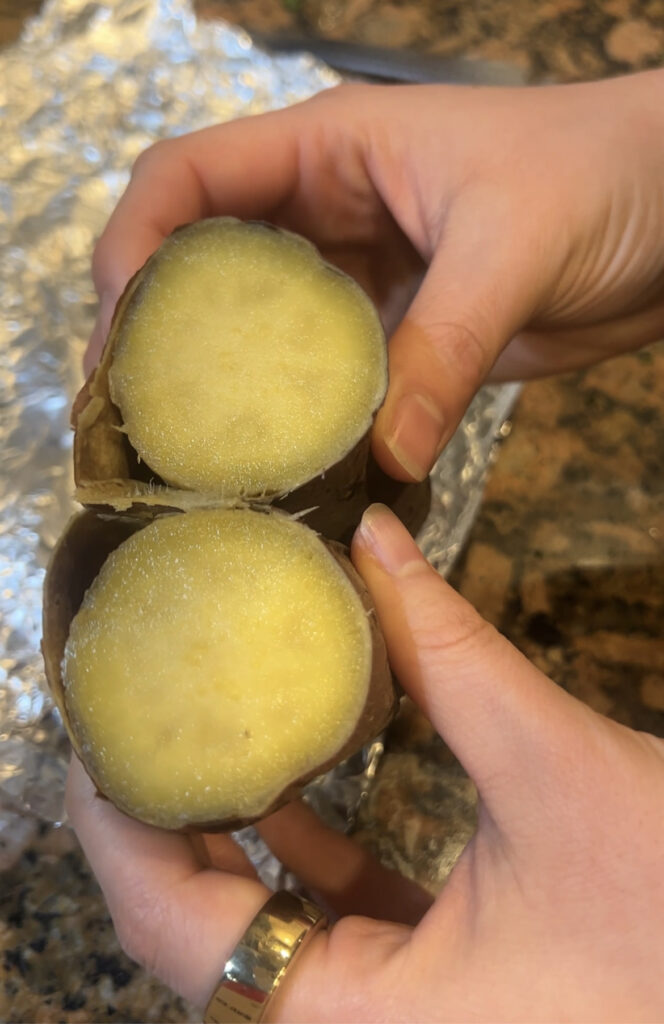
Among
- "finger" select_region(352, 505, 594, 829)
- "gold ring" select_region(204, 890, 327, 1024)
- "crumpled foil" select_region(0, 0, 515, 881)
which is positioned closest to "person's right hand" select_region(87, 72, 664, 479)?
"finger" select_region(352, 505, 594, 829)

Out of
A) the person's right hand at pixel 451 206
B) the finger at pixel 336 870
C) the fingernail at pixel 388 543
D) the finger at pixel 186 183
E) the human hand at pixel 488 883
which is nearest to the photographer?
the human hand at pixel 488 883

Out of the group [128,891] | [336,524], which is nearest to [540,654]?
[336,524]

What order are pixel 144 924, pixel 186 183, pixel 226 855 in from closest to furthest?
pixel 144 924 < pixel 226 855 < pixel 186 183

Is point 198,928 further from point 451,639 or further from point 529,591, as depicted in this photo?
point 529,591

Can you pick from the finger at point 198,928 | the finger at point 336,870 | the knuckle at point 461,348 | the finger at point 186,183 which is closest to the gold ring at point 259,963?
the finger at point 198,928

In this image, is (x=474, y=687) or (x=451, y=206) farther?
(x=451, y=206)

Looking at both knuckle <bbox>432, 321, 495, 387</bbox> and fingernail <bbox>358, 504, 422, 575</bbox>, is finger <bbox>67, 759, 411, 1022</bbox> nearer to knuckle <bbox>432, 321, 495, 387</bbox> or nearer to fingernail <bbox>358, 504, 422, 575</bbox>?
fingernail <bbox>358, 504, 422, 575</bbox>

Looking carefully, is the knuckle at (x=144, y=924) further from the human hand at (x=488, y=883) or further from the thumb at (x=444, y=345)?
the thumb at (x=444, y=345)

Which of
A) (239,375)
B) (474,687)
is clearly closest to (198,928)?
(474,687)
